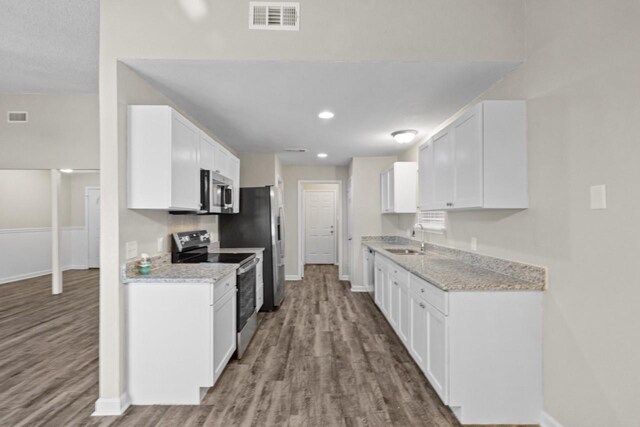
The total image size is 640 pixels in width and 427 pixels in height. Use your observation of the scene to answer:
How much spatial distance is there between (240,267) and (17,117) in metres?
4.47

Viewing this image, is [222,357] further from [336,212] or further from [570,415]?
[336,212]

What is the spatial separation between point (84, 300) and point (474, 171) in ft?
19.5

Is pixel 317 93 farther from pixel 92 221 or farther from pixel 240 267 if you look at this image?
pixel 92 221

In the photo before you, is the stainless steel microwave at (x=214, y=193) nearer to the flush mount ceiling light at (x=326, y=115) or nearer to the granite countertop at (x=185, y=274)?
the granite countertop at (x=185, y=274)

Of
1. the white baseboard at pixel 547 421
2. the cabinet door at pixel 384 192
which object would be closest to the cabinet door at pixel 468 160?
the white baseboard at pixel 547 421

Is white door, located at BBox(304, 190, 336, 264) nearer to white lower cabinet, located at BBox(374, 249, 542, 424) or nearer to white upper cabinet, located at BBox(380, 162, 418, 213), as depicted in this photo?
white upper cabinet, located at BBox(380, 162, 418, 213)

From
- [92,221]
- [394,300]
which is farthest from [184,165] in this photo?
[92,221]

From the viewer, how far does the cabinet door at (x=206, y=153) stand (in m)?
3.10

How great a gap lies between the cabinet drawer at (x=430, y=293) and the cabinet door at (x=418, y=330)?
0.08 m

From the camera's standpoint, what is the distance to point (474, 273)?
2607 millimetres

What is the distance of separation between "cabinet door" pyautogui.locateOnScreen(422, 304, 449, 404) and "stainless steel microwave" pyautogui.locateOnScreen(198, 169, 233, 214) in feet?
7.14

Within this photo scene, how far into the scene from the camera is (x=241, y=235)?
15.4 feet

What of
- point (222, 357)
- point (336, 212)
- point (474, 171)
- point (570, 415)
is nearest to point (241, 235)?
point (222, 357)

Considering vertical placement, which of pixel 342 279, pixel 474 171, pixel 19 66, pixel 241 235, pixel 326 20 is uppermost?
pixel 19 66
